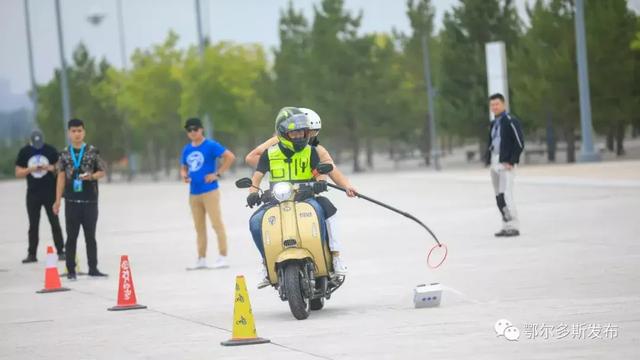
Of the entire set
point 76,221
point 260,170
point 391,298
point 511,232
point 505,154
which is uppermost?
point 260,170

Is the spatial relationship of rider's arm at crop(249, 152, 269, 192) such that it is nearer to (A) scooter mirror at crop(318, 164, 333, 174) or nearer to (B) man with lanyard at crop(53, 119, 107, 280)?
(A) scooter mirror at crop(318, 164, 333, 174)

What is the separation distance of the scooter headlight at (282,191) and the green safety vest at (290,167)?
0.34 m

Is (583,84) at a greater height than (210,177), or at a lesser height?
greater

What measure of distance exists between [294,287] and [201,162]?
6744 millimetres

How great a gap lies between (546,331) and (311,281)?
8.49 ft

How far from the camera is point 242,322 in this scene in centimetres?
1063

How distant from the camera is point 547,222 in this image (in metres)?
22.6

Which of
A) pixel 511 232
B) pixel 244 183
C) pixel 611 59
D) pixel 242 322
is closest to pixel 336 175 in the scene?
pixel 244 183

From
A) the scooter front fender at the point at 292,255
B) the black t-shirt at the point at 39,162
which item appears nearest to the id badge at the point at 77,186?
the black t-shirt at the point at 39,162

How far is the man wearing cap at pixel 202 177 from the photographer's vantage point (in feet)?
61.1

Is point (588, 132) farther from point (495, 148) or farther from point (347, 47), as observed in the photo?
point (347, 47)

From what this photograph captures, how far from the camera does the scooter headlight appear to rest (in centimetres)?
1234

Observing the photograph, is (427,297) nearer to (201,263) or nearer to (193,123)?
(201,263)

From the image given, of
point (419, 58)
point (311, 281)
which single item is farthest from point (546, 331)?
point (419, 58)
